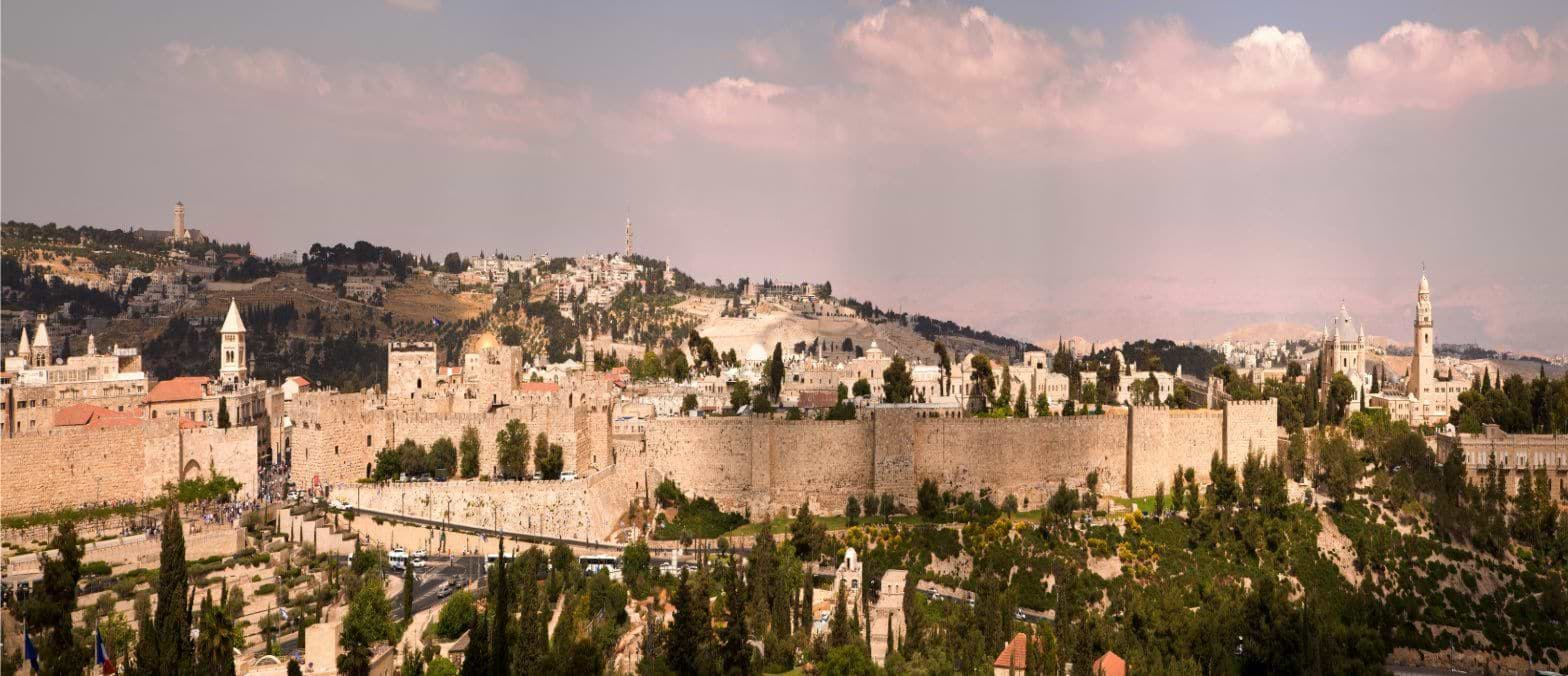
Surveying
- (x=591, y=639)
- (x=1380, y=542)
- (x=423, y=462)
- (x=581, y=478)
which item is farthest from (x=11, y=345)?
(x=1380, y=542)

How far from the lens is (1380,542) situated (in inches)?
1236

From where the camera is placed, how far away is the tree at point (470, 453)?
31.1m

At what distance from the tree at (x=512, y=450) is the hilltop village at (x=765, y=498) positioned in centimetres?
5

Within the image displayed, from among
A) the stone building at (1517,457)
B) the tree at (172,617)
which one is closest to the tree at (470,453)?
the tree at (172,617)

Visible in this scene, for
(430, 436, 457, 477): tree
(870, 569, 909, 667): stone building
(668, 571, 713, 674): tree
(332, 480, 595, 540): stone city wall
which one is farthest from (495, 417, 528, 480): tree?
(668, 571, 713, 674): tree

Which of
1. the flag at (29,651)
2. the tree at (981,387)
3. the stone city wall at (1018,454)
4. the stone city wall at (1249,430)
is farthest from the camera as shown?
the tree at (981,387)

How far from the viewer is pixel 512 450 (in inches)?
1227

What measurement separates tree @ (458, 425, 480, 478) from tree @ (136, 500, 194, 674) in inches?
458

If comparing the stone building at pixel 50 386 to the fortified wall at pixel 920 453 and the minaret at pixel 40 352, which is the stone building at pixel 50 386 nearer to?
the minaret at pixel 40 352

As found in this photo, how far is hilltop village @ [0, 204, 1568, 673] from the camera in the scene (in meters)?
24.1

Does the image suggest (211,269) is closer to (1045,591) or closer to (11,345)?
(11,345)

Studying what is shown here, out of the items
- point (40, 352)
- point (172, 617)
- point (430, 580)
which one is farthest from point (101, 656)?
point (40, 352)

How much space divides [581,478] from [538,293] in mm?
59972

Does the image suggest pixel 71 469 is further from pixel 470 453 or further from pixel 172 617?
pixel 172 617
